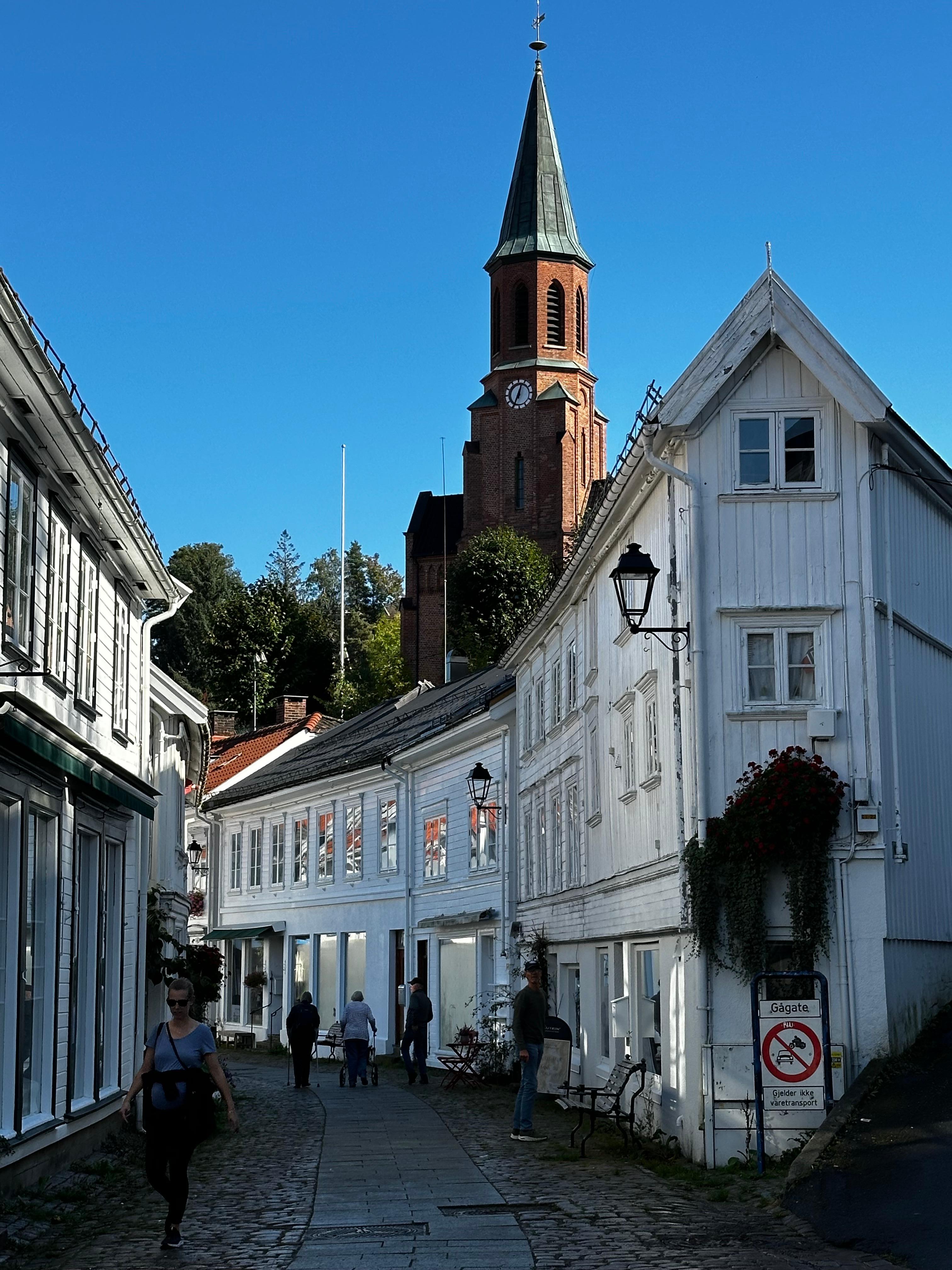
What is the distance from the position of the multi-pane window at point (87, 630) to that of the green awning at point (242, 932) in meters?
26.7

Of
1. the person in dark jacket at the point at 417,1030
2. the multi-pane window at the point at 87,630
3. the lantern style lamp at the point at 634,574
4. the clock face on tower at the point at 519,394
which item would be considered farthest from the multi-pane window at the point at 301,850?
Result: the clock face on tower at the point at 519,394

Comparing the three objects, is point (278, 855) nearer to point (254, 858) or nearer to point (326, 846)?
point (254, 858)

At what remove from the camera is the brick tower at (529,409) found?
269ft

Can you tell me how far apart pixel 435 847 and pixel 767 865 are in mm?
19493

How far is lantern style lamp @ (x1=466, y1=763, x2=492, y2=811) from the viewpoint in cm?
2817

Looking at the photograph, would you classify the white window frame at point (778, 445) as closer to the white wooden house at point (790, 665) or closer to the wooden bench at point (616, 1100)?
the white wooden house at point (790, 665)

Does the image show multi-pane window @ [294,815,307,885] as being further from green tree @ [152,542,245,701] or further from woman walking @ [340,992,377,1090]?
green tree @ [152,542,245,701]

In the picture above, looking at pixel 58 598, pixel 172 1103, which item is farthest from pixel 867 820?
pixel 58 598

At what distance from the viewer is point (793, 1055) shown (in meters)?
13.8

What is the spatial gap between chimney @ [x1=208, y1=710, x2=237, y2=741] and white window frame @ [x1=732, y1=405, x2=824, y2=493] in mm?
42610

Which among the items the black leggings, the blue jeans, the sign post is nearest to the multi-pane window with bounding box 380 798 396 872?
the blue jeans

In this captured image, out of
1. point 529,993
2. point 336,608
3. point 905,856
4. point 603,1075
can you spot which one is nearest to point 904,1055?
point 905,856

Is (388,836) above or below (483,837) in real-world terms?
above

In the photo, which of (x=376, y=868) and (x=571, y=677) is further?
(x=376, y=868)
